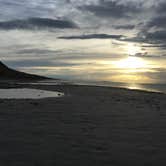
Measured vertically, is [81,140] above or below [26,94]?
below

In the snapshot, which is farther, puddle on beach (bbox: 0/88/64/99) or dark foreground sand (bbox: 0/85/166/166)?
puddle on beach (bbox: 0/88/64/99)

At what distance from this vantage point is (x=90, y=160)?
29.1ft

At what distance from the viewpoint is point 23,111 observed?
18.0 metres

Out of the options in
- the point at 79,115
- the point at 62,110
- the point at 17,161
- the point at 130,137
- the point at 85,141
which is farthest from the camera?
the point at 62,110

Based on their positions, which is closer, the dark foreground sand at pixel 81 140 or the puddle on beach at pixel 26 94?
the dark foreground sand at pixel 81 140

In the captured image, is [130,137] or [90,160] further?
[130,137]

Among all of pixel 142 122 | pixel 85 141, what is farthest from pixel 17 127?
pixel 142 122

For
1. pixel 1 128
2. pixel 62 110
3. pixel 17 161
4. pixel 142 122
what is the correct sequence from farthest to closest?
pixel 62 110, pixel 142 122, pixel 1 128, pixel 17 161

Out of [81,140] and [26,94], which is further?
[26,94]

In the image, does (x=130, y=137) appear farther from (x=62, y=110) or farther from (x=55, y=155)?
(x=62, y=110)

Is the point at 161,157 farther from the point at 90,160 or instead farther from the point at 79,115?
the point at 79,115

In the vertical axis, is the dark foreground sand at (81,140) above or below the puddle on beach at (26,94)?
below

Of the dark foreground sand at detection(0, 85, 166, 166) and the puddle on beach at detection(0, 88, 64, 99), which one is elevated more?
the puddle on beach at detection(0, 88, 64, 99)

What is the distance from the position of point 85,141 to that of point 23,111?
305 inches
